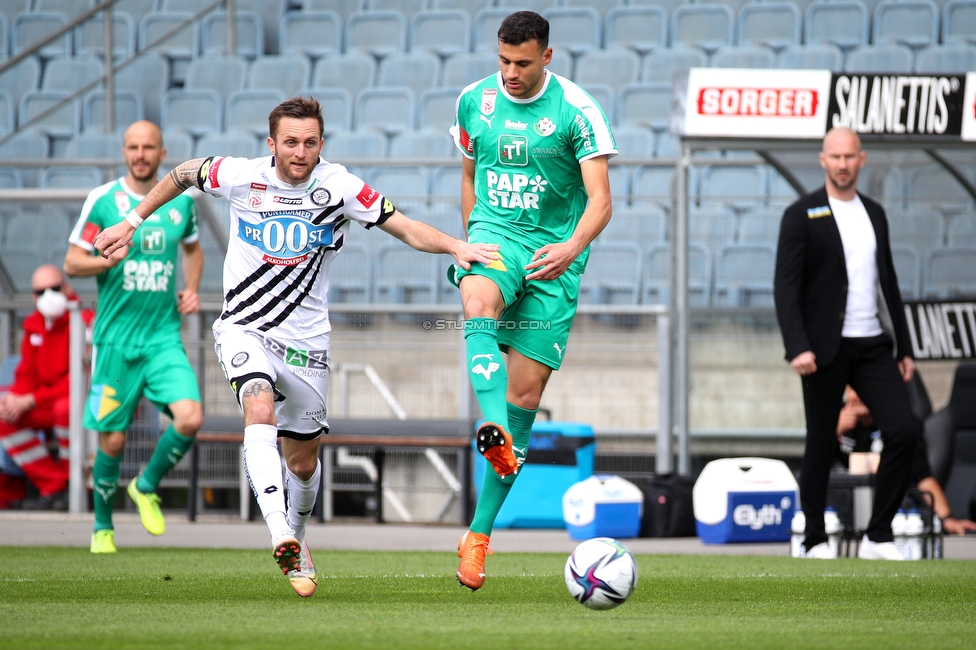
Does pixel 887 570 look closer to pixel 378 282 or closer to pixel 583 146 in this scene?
pixel 583 146

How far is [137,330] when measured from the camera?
318 inches

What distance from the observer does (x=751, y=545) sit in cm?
952

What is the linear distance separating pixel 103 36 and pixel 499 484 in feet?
43.5

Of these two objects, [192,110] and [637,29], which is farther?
[192,110]

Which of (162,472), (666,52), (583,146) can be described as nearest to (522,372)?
(583,146)

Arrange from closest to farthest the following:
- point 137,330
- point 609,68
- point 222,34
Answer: point 137,330
point 609,68
point 222,34

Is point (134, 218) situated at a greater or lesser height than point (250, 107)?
lesser

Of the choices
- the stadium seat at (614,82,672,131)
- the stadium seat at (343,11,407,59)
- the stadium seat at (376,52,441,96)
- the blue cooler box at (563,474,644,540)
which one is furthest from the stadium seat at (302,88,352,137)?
the blue cooler box at (563,474,644,540)

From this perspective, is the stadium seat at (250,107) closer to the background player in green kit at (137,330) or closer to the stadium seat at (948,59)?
the stadium seat at (948,59)

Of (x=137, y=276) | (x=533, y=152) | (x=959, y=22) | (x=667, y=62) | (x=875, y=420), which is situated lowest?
(x=875, y=420)

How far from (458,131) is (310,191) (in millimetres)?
781

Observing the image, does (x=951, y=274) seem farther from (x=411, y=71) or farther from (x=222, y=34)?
(x=222, y=34)

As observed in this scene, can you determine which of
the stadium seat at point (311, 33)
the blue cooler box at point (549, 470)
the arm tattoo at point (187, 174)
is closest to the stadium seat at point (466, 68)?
the stadium seat at point (311, 33)

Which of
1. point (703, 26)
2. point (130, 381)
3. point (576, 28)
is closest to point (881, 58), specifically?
point (703, 26)
